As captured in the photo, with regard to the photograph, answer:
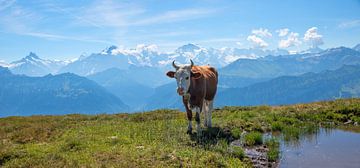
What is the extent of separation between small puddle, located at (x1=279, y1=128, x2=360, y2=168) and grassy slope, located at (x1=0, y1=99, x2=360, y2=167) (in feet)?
4.37

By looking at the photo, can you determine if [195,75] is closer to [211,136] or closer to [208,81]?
[208,81]

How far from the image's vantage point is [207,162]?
12.9 m

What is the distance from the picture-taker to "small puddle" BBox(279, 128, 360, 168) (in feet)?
43.1

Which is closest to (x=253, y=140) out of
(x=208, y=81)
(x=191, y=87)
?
(x=191, y=87)

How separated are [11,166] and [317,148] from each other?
12650 mm

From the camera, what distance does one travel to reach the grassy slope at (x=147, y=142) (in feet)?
42.9

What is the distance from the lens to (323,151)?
15.0 metres

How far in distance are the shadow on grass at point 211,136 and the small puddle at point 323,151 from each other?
2.92 meters

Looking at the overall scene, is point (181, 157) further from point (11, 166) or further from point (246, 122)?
point (246, 122)

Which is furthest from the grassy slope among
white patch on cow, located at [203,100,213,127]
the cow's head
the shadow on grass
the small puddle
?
the cow's head

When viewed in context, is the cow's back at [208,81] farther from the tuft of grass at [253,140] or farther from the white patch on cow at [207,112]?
the tuft of grass at [253,140]

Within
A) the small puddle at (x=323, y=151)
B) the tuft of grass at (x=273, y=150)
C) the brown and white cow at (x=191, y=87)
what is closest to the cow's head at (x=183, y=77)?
the brown and white cow at (x=191, y=87)

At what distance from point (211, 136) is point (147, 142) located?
3787mm

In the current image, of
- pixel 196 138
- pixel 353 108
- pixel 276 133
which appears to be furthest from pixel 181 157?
pixel 353 108
